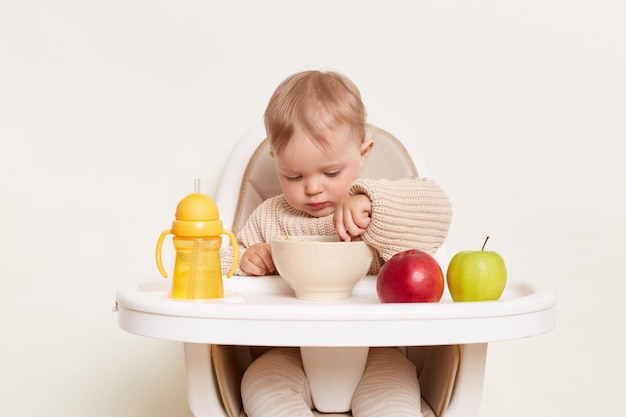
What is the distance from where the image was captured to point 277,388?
1.31 meters

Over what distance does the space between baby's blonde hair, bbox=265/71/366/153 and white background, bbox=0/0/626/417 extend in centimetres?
55

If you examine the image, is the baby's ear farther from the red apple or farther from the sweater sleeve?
the red apple

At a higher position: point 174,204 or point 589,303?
point 174,204

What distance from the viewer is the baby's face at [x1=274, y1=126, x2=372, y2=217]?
147 cm

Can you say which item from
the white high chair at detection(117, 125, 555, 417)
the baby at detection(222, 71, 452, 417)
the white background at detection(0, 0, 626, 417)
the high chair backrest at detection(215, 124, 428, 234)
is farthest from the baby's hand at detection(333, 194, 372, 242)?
the white background at detection(0, 0, 626, 417)

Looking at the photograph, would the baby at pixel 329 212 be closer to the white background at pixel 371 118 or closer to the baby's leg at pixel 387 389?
the baby's leg at pixel 387 389

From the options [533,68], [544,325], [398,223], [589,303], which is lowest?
[589,303]

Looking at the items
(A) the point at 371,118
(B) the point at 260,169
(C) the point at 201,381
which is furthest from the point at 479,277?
(A) the point at 371,118

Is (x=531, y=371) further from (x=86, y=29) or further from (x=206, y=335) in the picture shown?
(x=86, y=29)

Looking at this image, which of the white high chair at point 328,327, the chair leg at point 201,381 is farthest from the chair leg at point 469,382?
the chair leg at point 201,381

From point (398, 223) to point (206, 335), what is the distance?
1.33 ft

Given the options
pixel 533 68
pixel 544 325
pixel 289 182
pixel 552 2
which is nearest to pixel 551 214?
pixel 533 68

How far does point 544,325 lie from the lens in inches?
44.3

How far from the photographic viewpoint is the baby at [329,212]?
1299 mm
